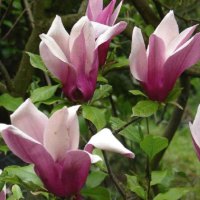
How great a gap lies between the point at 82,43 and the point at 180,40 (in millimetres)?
155

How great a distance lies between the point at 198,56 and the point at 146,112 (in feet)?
0.41

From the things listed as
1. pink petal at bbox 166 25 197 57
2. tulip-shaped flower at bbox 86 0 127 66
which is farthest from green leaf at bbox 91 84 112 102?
pink petal at bbox 166 25 197 57

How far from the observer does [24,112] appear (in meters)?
0.81

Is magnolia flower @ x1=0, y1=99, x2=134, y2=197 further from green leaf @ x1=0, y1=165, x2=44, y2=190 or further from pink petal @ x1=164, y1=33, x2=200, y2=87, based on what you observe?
pink petal @ x1=164, y1=33, x2=200, y2=87

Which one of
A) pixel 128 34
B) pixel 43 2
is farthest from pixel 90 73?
pixel 43 2

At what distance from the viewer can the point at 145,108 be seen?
93 cm

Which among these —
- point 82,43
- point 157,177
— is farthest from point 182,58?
point 157,177

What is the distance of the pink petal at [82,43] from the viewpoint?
34.5 inches

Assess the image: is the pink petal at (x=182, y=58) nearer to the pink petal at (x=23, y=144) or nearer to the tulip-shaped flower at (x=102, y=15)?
the tulip-shaped flower at (x=102, y=15)

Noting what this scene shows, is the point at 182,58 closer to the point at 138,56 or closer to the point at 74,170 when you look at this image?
the point at 138,56

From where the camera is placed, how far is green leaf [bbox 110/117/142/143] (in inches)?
40.5

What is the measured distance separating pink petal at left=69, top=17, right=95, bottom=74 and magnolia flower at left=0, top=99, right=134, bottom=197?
0.12 m

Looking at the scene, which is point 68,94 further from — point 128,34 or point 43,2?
point 43,2

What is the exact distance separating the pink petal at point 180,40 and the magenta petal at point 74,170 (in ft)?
0.80
